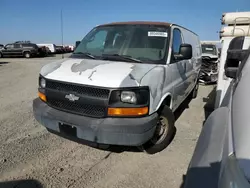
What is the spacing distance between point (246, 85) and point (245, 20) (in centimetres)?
465

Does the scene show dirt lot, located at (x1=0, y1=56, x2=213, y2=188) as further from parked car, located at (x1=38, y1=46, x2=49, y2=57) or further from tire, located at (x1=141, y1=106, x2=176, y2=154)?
parked car, located at (x1=38, y1=46, x2=49, y2=57)

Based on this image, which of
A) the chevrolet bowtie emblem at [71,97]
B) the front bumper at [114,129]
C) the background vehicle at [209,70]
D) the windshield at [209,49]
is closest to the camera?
the front bumper at [114,129]

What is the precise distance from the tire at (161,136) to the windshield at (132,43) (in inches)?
34.3

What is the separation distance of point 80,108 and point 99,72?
59 cm

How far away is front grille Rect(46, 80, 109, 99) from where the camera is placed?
2931mm

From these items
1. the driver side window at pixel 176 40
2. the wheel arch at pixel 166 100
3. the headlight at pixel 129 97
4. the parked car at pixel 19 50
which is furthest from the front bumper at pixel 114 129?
the parked car at pixel 19 50

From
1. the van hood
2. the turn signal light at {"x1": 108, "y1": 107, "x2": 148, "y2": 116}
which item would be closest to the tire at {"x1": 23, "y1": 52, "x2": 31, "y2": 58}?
the van hood

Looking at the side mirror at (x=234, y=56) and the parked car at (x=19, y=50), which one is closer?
the side mirror at (x=234, y=56)

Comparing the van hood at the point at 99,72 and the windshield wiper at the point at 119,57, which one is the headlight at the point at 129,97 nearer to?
the van hood at the point at 99,72

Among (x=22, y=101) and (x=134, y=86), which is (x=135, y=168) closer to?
(x=134, y=86)

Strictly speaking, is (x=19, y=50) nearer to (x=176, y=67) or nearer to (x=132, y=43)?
(x=132, y=43)

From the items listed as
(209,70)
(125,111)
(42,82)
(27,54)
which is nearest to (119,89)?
(125,111)

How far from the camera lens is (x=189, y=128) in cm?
A: 481

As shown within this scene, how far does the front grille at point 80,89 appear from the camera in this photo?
293cm
